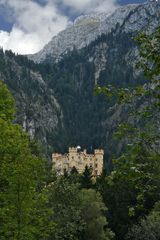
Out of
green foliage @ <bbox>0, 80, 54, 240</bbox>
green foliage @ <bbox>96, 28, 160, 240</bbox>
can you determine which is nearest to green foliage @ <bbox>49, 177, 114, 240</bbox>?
green foliage @ <bbox>0, 80, 54, 240</bbox>

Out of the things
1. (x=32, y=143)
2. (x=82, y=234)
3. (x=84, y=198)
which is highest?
(x=32, y=143)

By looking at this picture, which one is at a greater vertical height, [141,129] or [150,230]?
[141,129]

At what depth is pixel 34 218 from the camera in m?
Result: 27.4

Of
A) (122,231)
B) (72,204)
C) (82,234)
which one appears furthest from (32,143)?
(122,231)

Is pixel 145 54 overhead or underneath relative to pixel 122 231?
overhead

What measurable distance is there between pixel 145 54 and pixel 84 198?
151 ft

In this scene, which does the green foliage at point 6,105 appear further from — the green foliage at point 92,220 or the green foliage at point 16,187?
the green foliage at point 92,220

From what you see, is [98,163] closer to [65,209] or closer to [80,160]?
[80,160]

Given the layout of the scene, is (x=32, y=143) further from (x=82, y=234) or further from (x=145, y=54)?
(x=145, y=54)

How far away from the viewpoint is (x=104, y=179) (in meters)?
23.9

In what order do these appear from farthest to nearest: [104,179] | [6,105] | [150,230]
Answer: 1. [150,230]
2. [6,105]
3. [104,179]

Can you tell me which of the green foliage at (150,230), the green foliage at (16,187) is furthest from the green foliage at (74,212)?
the green foliage at (16,187)

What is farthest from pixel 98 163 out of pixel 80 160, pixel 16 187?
pixel 16 187

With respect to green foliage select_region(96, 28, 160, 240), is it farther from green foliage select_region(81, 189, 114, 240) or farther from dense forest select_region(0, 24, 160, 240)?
green foliage select_region(81, 189, 114, 240)
